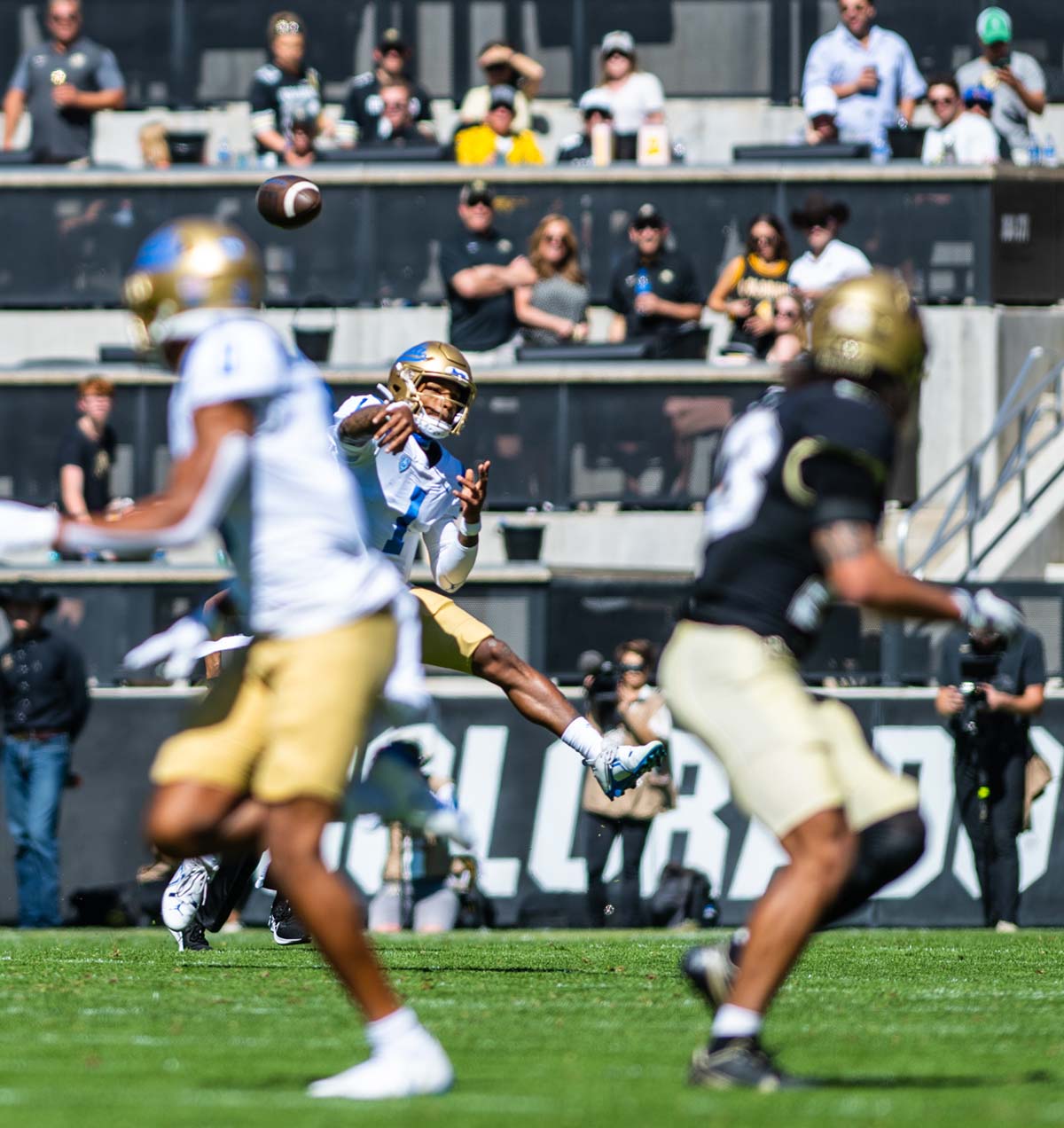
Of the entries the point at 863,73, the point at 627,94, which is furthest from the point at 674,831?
the point at 863,73

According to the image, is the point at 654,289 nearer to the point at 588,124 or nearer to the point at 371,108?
the point at 588,124

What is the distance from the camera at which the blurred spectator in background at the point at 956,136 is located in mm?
20969

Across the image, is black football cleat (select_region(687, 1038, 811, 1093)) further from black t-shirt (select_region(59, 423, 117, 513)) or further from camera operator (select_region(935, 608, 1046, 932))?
black t-shirt (select_region(59, 423, 117, 513))

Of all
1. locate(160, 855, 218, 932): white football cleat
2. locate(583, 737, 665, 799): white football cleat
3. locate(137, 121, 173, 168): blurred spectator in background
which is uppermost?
locate(137, 121, 173, 168): blurred spectator in background

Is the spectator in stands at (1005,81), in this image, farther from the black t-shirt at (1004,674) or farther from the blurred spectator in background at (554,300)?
the black t-shirt at (1004,674)

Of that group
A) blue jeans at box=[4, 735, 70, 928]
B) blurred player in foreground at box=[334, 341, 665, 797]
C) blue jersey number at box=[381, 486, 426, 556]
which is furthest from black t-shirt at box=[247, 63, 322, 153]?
blue jersey number at box=[381, 486, 426, 556]

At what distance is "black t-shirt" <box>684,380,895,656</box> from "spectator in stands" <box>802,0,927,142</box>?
50.8 ft

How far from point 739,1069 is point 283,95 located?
54.8 feet

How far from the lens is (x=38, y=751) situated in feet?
53.6

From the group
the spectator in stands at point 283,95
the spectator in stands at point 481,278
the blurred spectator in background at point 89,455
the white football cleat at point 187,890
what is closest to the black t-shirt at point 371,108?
the spectator in stands at point 283,95

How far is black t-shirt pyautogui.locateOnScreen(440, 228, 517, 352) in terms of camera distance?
65.8 feet

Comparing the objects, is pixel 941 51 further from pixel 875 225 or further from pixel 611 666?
pixel 611 666

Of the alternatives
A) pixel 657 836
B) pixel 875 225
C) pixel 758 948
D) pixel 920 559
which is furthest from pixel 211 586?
pixel 758 948

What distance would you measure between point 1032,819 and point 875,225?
19.6 ft
